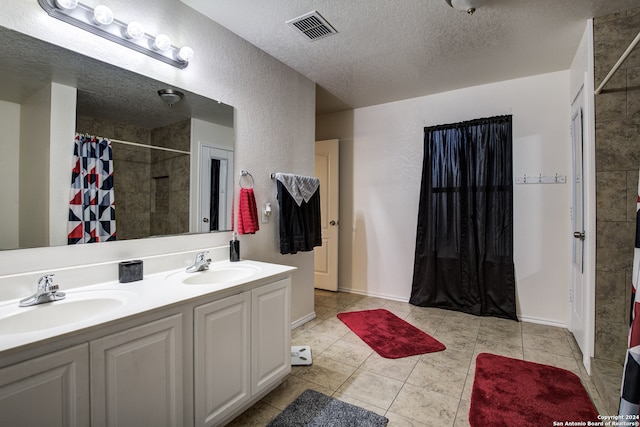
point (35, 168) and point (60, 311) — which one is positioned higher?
point (35, 168)

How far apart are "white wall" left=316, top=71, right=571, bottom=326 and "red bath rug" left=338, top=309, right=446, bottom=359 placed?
0.71 m

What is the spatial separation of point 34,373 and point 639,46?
3.55 metres

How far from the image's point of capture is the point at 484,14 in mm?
2078

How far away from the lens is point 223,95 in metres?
2.22

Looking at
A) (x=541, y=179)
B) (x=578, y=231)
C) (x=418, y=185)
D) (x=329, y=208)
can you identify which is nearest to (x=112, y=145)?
(x=329, y=208)

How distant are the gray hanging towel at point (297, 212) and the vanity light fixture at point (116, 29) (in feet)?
3.69

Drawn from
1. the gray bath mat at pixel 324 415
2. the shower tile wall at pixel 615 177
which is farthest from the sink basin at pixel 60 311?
the shower tile wall at pixel 615 177

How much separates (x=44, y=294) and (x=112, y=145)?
31.9 inches

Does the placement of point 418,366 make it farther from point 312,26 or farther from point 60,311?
point 312,26

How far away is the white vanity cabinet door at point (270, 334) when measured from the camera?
5.57 ft

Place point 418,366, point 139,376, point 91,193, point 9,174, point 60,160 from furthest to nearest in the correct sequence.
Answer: point 418,366 → point 91,193 → point 60,160 → point 9,174 → point 139,376

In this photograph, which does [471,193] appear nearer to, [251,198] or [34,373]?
[251,198]

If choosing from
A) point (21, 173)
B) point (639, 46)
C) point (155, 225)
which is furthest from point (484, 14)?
point (21, 173)

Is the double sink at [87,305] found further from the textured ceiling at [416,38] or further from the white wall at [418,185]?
the white wall at [418,185]
